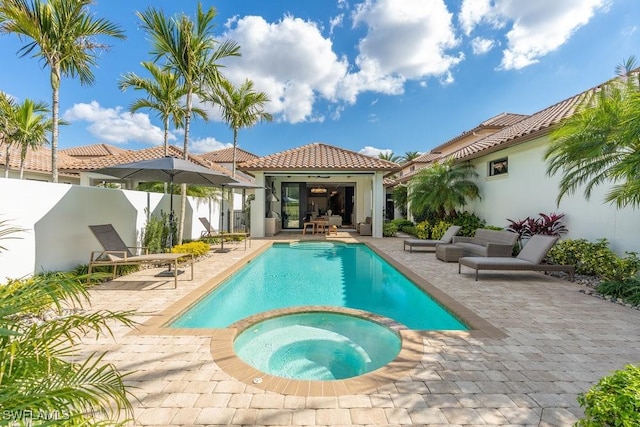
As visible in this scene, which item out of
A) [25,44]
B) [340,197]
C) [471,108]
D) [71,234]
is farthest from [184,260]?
[471,108]

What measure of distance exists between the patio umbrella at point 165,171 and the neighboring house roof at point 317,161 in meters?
6.74

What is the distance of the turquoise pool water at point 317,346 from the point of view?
400 centimetres

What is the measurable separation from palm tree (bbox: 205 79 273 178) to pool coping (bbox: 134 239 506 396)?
1119cm

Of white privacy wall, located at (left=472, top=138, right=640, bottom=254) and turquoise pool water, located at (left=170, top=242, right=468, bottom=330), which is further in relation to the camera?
white privacy wall, located at (left=472, top=138, right=640, bottom=254)

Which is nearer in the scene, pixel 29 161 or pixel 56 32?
pixel 56 32

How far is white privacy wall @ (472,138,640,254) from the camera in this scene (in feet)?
24.7

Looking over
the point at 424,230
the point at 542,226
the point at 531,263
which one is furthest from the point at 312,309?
the point at 424,230

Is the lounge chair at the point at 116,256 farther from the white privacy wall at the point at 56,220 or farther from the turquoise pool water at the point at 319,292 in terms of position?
the turquoise pool water at the point at 319,292

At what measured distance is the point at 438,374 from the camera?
3.32 meters

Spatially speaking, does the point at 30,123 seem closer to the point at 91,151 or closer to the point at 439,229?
the point at 91,151

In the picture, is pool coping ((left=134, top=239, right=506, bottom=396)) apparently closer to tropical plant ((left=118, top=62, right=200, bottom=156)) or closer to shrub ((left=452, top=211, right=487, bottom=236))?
shrub ((left=452, top=211, right=487, bottom=236))

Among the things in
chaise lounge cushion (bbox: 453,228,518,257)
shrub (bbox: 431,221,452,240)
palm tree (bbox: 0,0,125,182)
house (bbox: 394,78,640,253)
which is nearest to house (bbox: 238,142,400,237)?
shrub (bbox: 431,221,452,240)

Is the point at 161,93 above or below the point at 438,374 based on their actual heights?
above

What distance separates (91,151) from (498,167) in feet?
121
